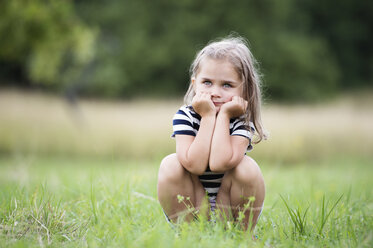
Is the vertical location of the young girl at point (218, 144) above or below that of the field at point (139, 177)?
above

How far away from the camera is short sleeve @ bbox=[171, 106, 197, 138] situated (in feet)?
6.55

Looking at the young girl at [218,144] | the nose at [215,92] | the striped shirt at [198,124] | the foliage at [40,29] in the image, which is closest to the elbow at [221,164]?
the young girl at [218,144]

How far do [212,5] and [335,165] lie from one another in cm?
1268

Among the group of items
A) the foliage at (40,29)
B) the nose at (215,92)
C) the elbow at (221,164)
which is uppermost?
the foliage at (40,29)

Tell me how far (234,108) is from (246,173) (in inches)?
14.7

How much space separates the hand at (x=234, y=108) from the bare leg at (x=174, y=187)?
389 millimetres

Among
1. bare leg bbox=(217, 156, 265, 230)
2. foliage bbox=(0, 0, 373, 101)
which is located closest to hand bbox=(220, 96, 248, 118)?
bare leg bbox=(217, 156, 265, 230)

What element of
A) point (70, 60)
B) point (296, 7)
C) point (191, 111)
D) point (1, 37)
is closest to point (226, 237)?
point (191, 111)

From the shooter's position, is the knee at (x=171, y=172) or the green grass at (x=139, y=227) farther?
the knee at (x=171, y=172)

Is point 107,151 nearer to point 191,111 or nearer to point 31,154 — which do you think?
point 31,154

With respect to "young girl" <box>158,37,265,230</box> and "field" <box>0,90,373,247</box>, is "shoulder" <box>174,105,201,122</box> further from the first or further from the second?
"field" <box>0,90,373,247</box>

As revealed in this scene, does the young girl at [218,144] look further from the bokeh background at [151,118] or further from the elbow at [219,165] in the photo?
the bokeh background at [151,118]

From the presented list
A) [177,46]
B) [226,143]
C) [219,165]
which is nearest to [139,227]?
[219,165]

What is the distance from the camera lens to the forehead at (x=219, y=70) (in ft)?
6.77
